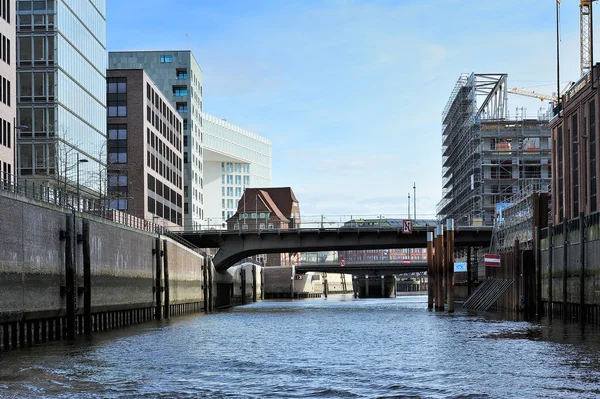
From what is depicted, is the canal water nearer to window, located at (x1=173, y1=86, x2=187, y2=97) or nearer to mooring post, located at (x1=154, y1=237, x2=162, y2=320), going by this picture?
mooring post, located at (x1=154, y1=237, x2=162, y2=320)

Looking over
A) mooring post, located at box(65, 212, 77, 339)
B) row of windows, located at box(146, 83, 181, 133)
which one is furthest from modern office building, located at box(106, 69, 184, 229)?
mooring post, located at box(65, 212, 77, 339)

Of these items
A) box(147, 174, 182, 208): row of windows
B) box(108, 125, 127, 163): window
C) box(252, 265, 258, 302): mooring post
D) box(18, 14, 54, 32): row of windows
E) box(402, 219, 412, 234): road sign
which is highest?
box(18, 14, 54, 32): row of windows

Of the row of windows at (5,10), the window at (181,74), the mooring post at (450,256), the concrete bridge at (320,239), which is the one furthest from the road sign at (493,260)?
the window at (181,74)

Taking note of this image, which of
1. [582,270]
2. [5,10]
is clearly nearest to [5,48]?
[5,10]

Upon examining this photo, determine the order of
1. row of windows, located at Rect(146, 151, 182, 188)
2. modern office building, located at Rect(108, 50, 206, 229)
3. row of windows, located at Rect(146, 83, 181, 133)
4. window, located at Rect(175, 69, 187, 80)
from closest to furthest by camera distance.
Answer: row of windows, located at Rect(146, 83, 181, 133) < row of windows, located at Rect(146, 151, 182, 188) < modern office building, located at Rect(108, 50, 206, 229) < window, located at Rect(175, 69, 187, 80)

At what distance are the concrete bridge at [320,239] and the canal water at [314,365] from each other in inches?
1716

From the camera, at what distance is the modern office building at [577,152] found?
86062 mm

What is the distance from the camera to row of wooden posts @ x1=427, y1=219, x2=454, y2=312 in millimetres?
86500

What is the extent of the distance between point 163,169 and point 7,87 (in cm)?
6449

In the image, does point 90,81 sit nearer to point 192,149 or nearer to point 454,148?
point 454,148

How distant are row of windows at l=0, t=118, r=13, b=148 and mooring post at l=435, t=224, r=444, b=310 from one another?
38.1 m

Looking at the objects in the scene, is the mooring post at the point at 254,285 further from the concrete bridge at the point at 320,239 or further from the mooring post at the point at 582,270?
the mooring post at the point at 582,270

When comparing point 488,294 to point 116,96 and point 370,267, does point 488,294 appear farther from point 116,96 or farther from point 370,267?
point 370,267

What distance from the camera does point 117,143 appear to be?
12781 centimetres
